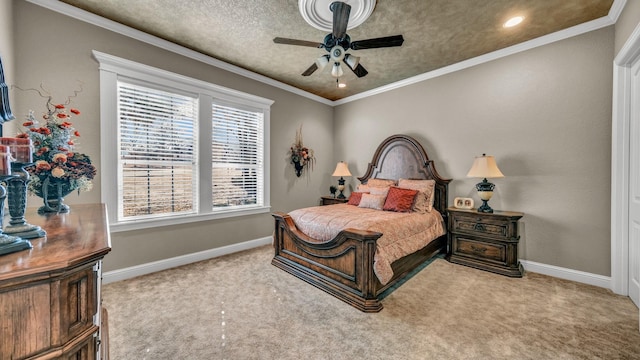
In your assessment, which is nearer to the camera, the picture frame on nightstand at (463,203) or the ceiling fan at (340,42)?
the ceiling fan at (340,42)

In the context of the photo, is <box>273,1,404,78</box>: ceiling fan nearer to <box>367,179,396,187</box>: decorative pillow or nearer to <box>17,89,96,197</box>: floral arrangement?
<box>17,89,96,197</box>: floral arrangement

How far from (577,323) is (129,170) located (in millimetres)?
4683

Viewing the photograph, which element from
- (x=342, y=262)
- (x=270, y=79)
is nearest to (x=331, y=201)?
(x=342, y=262)

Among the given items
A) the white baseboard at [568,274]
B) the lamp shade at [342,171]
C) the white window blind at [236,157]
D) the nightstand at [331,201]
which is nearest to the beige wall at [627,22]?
the white baseboard at [568,274]

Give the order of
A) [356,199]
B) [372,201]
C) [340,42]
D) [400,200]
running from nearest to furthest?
[340,42], [400,200], [372,201], [356,199]

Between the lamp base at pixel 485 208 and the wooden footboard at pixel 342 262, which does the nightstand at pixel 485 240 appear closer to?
the lamp base at pixel 485 208

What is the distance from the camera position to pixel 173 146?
3.20 m

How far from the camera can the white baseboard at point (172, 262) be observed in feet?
8.98

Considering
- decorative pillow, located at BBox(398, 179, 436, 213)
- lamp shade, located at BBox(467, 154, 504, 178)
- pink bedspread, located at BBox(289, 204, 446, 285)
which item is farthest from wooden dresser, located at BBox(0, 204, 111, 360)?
lamp shade, located at BBox(467, 154, 504, 178)

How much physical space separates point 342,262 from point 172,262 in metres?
2.27

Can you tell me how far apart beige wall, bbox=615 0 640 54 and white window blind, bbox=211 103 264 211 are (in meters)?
4.29

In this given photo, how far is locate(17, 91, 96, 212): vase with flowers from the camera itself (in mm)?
1518

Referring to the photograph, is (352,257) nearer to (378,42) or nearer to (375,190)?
(375,190)

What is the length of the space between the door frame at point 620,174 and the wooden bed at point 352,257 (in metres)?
1.66
